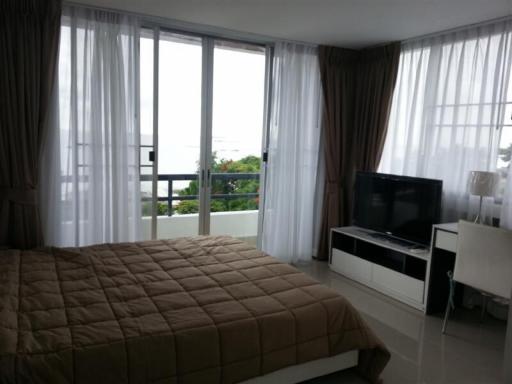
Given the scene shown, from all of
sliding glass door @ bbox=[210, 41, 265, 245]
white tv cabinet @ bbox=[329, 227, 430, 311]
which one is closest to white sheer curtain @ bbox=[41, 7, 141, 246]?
sliding glass door @ bbox=[210, 41, 265, 245]

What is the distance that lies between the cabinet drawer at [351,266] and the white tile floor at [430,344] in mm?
219

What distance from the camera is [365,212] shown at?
173 inches

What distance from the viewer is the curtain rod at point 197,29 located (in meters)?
3.59

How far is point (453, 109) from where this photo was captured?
3779 mm

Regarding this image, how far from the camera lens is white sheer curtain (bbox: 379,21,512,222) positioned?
11.4ft

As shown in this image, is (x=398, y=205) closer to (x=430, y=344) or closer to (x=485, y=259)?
(x=485, y=259)

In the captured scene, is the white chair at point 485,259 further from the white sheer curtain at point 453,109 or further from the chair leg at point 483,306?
the white sheer curtain at point 453,109

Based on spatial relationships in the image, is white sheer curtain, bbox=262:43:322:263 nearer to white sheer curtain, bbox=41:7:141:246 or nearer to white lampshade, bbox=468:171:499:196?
white sheer curtain, bbox=41:7:141:246

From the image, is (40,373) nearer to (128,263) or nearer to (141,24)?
(128,263)

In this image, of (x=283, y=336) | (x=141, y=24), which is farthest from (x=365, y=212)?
(x=141, y=24)

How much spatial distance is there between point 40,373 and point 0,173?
7.49 ft

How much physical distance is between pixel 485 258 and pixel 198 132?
2886mm

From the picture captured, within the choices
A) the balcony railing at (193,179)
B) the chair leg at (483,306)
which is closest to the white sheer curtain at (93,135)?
the balcony railing at (193,179)

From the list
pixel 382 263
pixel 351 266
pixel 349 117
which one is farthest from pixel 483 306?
pixel 349 117
